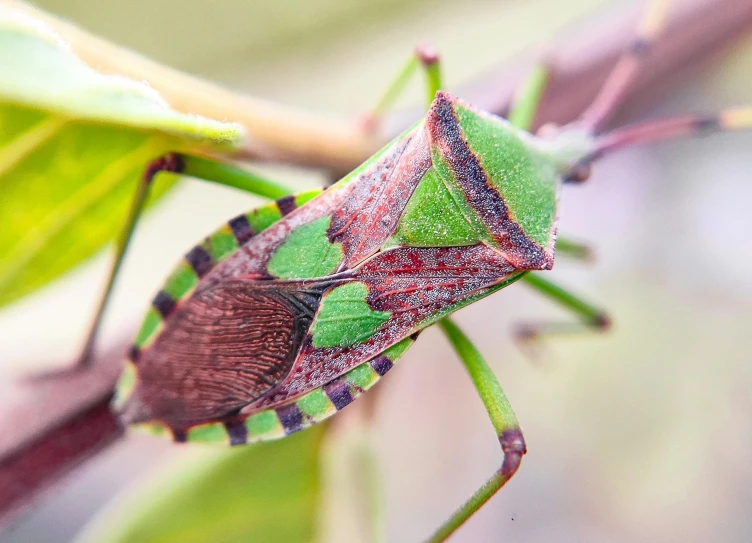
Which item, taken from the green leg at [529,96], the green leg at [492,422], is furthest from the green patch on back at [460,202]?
the green leg at [529,96]

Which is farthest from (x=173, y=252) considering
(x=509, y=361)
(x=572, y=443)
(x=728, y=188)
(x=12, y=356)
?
(x=728, y=188)

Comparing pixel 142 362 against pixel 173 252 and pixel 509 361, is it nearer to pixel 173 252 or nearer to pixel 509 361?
pixel 173 252

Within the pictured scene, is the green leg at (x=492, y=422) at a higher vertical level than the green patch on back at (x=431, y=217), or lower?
lower

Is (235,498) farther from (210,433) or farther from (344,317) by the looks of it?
(344,317)

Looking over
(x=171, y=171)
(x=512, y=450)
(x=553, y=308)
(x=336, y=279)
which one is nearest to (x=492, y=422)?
(x=512, y=450)

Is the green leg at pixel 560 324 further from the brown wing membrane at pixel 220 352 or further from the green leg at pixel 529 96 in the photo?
the brown wing membrane at pixel 220 352
